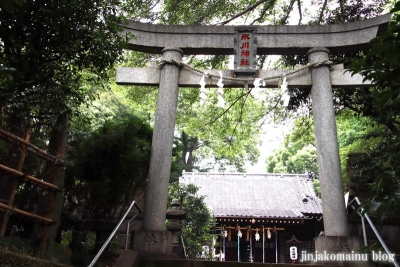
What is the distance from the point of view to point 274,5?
11.0 meters

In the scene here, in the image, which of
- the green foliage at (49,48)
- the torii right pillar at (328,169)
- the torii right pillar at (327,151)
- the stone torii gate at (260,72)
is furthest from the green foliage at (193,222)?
the green foliage at (49,48)

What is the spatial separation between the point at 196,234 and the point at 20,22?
690 cm

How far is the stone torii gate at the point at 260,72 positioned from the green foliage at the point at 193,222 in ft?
11.1

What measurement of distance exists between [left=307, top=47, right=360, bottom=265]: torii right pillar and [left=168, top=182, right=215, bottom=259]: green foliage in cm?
383

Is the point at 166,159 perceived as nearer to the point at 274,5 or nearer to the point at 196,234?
the point at 196,234

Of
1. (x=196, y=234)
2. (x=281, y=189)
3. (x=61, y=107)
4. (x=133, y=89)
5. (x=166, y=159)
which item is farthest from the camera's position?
(x=281, y=189)

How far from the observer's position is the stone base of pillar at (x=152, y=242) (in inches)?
230

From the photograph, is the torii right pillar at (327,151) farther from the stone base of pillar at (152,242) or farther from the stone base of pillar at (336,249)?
the stone base of pillar at (152,242)

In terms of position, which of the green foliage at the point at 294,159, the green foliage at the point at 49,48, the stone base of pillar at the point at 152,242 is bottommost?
the stone base of pillar at the point at 152,242

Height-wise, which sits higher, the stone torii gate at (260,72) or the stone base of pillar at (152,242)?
the stone torii gate at (260,72)

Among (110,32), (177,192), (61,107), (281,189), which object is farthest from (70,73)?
(281,189)

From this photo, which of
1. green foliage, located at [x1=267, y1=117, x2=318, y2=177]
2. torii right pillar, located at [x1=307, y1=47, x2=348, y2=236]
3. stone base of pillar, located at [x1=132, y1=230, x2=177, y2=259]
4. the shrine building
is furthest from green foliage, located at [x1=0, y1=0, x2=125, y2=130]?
green foliage, located at [x1=267, y1=117, x2=318, y2=177]

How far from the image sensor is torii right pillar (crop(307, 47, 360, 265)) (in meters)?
5.87

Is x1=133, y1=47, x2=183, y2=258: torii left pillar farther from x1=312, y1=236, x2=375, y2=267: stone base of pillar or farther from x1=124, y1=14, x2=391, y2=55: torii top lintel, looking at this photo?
x1=312, y1=236, x2=375, y2=267: stone base of pillar
